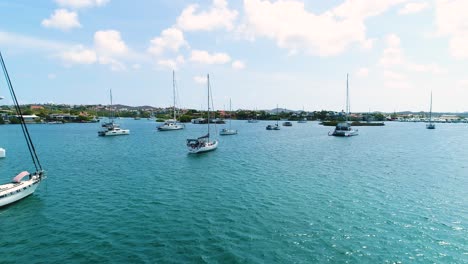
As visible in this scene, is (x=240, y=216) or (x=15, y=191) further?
(x=15, y=191)

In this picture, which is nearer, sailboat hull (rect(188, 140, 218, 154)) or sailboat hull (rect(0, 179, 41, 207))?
sailboat hull (rect(0, 179, 41, 207))

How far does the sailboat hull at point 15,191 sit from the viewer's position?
1070 inches

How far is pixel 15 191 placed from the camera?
28.2m

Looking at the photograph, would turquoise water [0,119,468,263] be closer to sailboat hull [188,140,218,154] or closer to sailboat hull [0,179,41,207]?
sailboat hull [0,179,41,207]

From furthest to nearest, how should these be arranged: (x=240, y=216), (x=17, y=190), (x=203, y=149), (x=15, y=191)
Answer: (x=203, y=149)
(x=17, y=190)
(x=15, y=191)
(x=240, y=216)

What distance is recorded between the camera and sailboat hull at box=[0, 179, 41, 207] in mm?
27166

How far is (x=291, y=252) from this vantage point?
18.7 m

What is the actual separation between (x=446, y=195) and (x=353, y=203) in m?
12.0

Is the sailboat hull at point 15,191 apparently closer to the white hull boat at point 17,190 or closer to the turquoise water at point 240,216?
the white hull boat at point 17,190

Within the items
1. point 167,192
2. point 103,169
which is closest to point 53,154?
point 103,169

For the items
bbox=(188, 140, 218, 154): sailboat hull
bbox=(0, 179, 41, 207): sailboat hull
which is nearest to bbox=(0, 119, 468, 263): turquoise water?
bbox=(0, 179, 41, 207): sailboat hull

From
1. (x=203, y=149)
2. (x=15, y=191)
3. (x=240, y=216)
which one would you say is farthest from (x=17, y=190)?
(x=203, y=149)

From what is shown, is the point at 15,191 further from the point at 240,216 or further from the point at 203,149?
the point at 203,149

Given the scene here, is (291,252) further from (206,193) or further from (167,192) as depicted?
(167,192)
